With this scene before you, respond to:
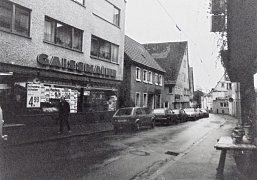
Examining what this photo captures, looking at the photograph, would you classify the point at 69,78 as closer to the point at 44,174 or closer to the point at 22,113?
the point at 22,113

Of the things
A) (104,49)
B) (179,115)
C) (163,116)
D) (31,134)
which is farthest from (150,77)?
(31,134)

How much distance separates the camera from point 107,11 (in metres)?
24.2

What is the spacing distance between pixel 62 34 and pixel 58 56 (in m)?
1.60

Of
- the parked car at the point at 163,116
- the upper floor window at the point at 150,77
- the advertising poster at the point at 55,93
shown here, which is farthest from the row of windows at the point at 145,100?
the advertising poster at the point at 55,93

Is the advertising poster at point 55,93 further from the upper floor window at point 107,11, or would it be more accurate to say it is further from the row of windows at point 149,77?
the row of windows at point 149,77

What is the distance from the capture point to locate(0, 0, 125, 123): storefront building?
14664 mm

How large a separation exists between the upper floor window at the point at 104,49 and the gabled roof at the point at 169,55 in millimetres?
22592

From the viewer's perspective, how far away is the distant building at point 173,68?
153ft

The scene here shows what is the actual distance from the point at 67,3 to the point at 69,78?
15.0 ft

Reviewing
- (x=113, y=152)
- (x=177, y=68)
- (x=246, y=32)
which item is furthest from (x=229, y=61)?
(x=177, y=68)

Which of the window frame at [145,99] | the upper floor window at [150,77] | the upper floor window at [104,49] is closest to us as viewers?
the upper floor window at [104,49]

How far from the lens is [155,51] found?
51.9m

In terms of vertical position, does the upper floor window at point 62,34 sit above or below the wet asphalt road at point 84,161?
above

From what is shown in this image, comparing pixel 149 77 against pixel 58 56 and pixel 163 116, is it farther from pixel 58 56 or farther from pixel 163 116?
pixel 58 56
